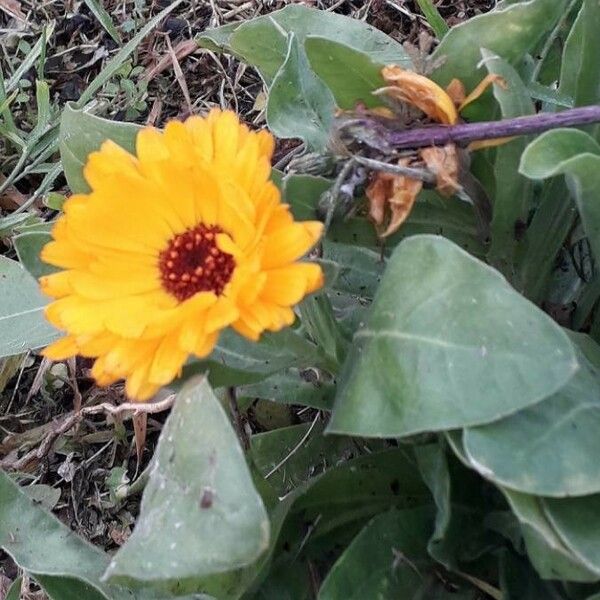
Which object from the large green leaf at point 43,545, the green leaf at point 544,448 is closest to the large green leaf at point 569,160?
the green leaf at point 544,448

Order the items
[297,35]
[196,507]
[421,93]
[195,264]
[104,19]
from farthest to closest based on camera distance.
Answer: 1. [104,19]
2. [297,35]
3. [421,93]
4. [195,264]
5. [196,507]

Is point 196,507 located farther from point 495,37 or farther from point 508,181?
point 495,37

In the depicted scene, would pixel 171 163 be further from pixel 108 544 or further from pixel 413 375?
pixel 108 544

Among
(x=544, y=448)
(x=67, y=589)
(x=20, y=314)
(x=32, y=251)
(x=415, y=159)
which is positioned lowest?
(x=67, y=589)

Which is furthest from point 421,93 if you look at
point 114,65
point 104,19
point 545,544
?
point 104,19

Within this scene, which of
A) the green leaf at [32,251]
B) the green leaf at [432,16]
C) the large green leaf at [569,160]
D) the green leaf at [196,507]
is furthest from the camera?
the green leaf at [432,16]

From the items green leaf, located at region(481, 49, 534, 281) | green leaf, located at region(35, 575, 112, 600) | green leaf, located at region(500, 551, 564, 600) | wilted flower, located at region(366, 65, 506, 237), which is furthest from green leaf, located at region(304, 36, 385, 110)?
green leaf, located at region(35, 575, 112, 600)

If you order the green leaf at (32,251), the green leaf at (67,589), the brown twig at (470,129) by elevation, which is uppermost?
the brown twig at (470,129)

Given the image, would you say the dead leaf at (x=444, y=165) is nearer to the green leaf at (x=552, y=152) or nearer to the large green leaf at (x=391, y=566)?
the green leaf at (x=552, y=152)
